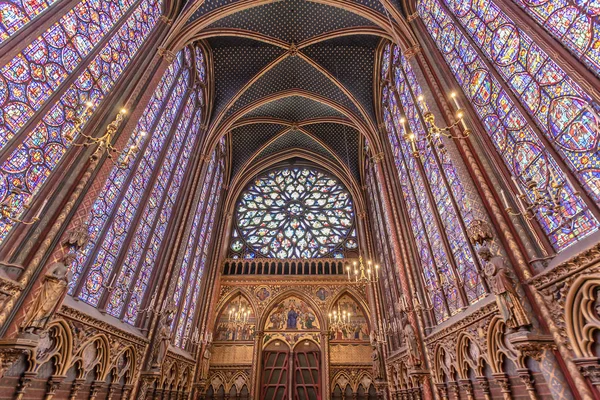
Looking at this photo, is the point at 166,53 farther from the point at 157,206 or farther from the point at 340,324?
the point at 340,324

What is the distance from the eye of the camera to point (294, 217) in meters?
22.2

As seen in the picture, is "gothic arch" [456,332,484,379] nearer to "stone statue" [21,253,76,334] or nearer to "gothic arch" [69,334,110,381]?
"stone statue" [21,253,76,334]

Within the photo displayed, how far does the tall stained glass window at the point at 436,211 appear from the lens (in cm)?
831

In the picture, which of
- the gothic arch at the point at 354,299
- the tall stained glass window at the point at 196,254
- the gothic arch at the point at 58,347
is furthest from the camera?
the gothic arch at the point at 354,299

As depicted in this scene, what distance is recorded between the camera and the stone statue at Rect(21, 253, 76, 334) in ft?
18.4

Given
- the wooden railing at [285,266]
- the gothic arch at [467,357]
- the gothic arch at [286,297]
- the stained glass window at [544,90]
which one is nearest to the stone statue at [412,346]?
the gothic arch at [467,357]

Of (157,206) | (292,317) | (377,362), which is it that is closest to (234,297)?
(292,317)

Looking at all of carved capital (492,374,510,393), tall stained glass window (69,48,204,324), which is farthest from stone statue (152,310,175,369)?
carved capital (492,374,510,393)

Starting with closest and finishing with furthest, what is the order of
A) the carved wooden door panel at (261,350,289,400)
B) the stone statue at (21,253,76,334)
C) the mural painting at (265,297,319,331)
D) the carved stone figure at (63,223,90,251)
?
the stone statue at (21,253,76,334), the carved stone figure at (63,223,90,251), the carved wooden door panel at (261,350,289,400), the mural painting at (265,297,319,331)

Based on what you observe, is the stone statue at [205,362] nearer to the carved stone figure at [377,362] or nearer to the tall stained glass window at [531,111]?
the carved stone figure at [377,362]

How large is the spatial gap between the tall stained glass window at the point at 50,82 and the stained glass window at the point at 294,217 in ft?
46.2

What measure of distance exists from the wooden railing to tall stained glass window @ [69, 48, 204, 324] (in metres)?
7.99

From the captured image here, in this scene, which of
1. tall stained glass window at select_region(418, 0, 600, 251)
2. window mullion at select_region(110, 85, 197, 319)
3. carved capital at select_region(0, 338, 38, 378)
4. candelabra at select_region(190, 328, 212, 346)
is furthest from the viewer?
candelabra at select_region(190, 328, 212, 346)

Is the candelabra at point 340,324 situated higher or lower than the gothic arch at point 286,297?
lower
